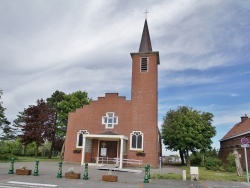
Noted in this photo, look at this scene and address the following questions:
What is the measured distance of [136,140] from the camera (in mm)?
25062

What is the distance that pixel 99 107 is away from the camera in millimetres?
27172

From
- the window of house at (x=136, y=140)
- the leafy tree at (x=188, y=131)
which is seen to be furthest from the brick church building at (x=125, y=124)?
the leafy tree at (x=188, y=131)

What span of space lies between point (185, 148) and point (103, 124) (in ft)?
44.1

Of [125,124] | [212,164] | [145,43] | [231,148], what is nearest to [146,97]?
[125,124]

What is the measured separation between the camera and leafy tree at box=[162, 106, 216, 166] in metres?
33.0

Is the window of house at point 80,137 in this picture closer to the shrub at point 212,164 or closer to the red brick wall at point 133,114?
the red brick wall at point 133,114

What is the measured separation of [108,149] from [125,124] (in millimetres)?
3227

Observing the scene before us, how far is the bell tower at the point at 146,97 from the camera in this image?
24703 millimetres

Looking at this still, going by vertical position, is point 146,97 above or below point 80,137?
above

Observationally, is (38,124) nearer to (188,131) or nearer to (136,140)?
(136,140)

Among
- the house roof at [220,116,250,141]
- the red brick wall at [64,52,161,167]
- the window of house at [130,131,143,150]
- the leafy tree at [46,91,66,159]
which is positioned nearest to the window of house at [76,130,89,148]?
the red brick wall at [64,52,161,167]

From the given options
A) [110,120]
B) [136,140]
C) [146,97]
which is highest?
[146,97]

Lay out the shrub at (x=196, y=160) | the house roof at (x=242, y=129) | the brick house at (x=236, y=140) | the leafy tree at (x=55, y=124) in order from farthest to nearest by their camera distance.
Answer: the leafy tree at (x=55, y=124) → the shrub at (x=196, y=160) → the house roof at (x=242, y=129) → the brick house at (x=236, y=140)

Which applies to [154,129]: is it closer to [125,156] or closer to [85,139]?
[125,156]
